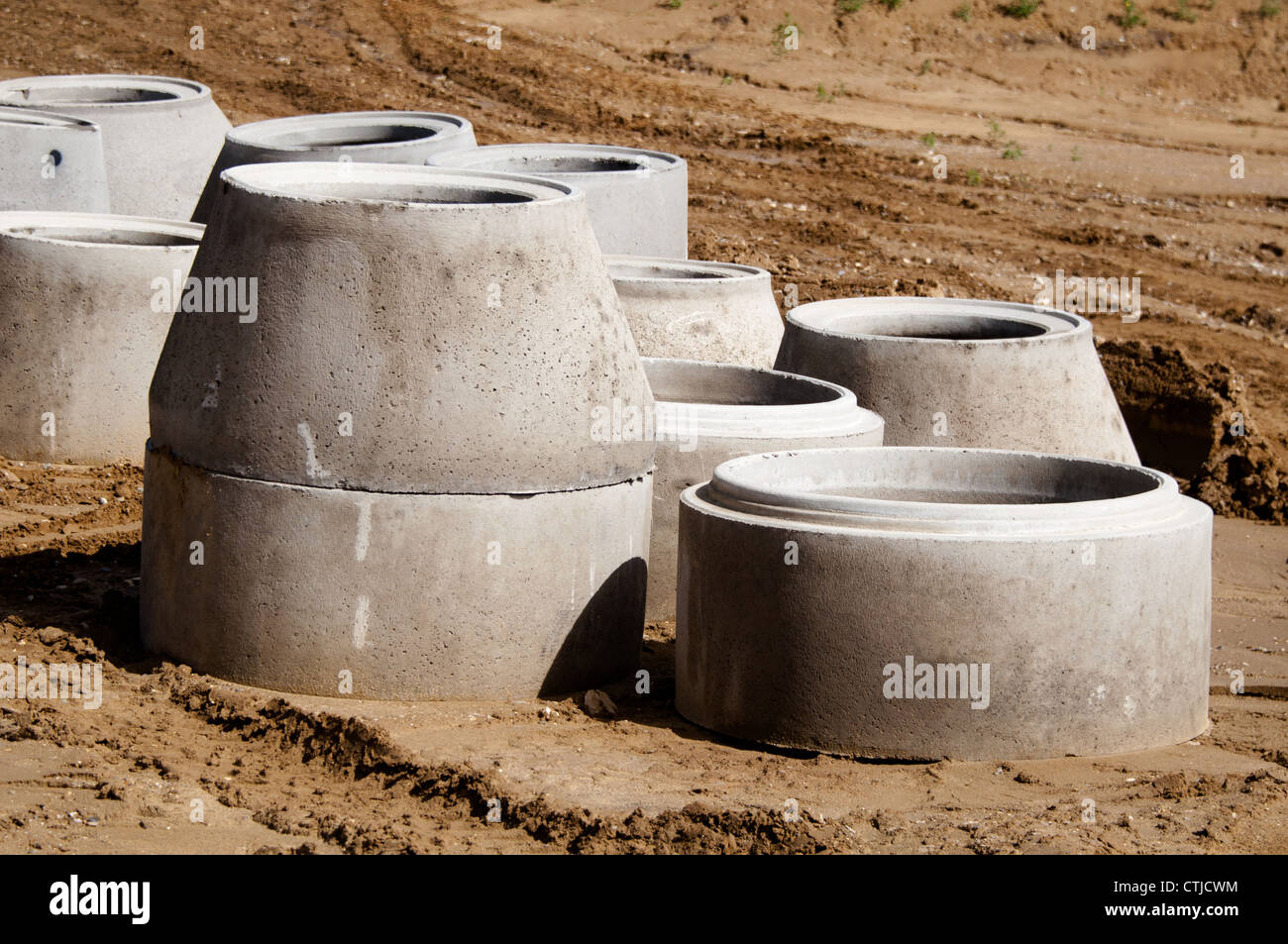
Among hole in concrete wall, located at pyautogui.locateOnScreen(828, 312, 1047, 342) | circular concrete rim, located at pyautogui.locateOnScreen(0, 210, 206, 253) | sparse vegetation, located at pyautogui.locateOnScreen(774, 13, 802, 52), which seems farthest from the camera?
sparse vegetation, located at pyautogui.locateOnScreen(774, 13, 802, 52)

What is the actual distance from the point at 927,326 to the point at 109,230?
484 centimetres

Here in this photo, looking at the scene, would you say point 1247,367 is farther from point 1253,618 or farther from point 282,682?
point 282,682

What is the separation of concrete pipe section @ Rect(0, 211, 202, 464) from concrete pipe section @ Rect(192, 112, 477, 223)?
130 centimetres

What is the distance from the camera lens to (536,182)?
7.77m

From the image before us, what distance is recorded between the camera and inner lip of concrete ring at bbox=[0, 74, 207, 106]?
49.5ft

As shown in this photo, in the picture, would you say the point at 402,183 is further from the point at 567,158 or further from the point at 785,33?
the point at 785,33

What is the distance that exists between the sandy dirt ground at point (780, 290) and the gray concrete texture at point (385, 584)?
141mm

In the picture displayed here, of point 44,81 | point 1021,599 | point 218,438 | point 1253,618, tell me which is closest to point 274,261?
point 218,438

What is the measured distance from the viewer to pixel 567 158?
12.8 metres

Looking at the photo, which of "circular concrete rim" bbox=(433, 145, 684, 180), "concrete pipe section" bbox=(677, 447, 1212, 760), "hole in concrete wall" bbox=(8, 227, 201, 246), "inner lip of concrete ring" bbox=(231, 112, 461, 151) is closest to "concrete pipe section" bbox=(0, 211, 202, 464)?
"hole in concrete wall" bbox=(8, 227, 201, 246)

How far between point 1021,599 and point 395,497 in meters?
2.24

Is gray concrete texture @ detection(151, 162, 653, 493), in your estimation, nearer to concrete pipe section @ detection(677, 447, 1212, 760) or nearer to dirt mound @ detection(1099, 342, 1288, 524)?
concrete pipe section @ detection(677, 447, 1212, 760)

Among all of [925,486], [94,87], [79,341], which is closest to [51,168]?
[79,341]

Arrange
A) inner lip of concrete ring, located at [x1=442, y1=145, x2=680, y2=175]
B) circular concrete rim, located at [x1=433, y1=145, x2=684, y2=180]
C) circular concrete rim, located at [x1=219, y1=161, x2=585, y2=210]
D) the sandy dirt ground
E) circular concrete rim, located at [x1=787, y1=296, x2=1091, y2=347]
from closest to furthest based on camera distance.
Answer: the sandy dirt ground → circular concrete rim, located at [x1=219, y1=161, x2=585, y2=210] → circular concrete rim, located at [x1=787, y1=296, x2=1091, y2=347] → circular concrete rim, located at [x1=433, y1=145, x2=684, y2=180] → inner lip of concrete ring, located at [x1=442, y1=145, x2=680, y2=175]
